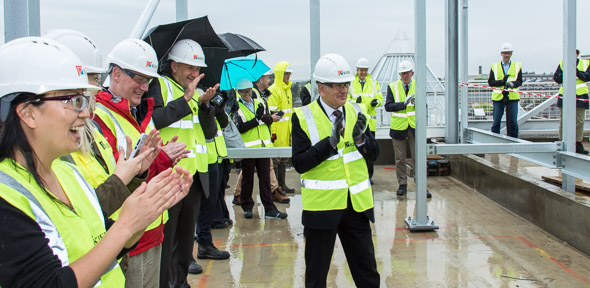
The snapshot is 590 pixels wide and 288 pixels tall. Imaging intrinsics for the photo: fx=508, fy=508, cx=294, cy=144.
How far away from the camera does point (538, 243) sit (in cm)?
546

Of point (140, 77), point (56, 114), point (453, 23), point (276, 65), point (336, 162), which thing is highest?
point (453, 23)

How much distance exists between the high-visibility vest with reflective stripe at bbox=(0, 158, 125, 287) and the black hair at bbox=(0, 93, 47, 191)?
0.06ft

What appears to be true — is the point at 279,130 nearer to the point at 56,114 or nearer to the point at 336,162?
the point at 336,162

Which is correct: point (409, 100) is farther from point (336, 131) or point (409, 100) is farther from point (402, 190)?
point (336, 131)

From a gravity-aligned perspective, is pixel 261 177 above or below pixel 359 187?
below

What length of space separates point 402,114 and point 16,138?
22.3 feet

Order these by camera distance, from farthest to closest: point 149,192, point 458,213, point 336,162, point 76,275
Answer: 1. point 458,213
2. point 336,162
3. point 149,192
4. point 76,275

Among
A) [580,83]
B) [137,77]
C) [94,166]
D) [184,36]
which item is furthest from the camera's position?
[580,83]

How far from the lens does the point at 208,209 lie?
5027 millimetres

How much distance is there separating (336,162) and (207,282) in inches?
75.6

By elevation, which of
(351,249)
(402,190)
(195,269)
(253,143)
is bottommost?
(195,269)

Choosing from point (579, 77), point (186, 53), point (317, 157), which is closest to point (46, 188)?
point (317, 157)

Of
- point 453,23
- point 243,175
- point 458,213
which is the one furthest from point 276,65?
point 458,213

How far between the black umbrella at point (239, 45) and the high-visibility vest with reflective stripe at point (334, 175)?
1.46m
